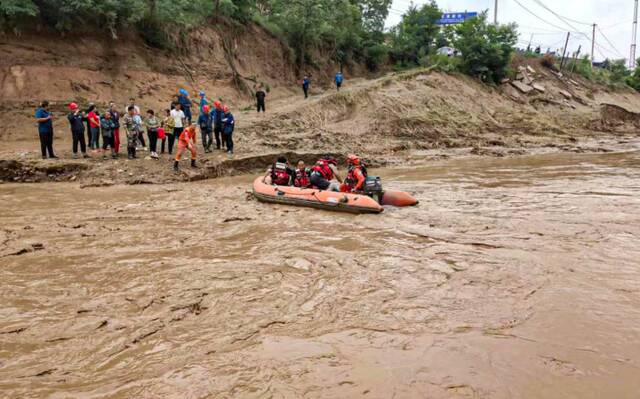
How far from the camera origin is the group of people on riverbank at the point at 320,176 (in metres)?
10.6

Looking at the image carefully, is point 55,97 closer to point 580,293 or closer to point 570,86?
point 580,293

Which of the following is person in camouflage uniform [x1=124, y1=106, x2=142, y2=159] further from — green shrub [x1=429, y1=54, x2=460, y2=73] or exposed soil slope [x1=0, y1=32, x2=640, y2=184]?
green shrub [x1=429, y1=54, x2=460, y2=73]

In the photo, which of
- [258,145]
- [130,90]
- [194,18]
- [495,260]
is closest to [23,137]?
[130,90]

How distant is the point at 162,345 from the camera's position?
13.8 ft

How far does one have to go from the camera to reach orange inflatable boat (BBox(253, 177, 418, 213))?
32.2 ft

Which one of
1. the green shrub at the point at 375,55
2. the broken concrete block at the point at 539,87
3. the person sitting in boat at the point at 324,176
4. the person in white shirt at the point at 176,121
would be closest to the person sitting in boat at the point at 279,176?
the person sitting in boat at the point at 324,176

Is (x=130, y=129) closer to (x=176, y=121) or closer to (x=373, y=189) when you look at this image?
(x=176, y=121)

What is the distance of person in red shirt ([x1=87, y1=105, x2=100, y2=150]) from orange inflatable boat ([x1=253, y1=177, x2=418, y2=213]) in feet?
18.5

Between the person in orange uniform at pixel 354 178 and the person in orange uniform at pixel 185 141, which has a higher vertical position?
the person in orange uniform at pixel 185 141

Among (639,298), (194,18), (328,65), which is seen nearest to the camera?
(639,298)

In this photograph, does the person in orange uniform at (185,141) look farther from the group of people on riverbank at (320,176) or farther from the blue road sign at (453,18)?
the blue road sign at (453,18)

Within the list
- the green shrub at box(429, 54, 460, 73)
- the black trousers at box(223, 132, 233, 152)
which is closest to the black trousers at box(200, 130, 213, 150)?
the black trousers at box(223, 132, 233, 152)

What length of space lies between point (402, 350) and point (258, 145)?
12951 millimetres

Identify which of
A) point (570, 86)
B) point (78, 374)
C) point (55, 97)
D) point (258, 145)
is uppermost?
point (570, 86)
